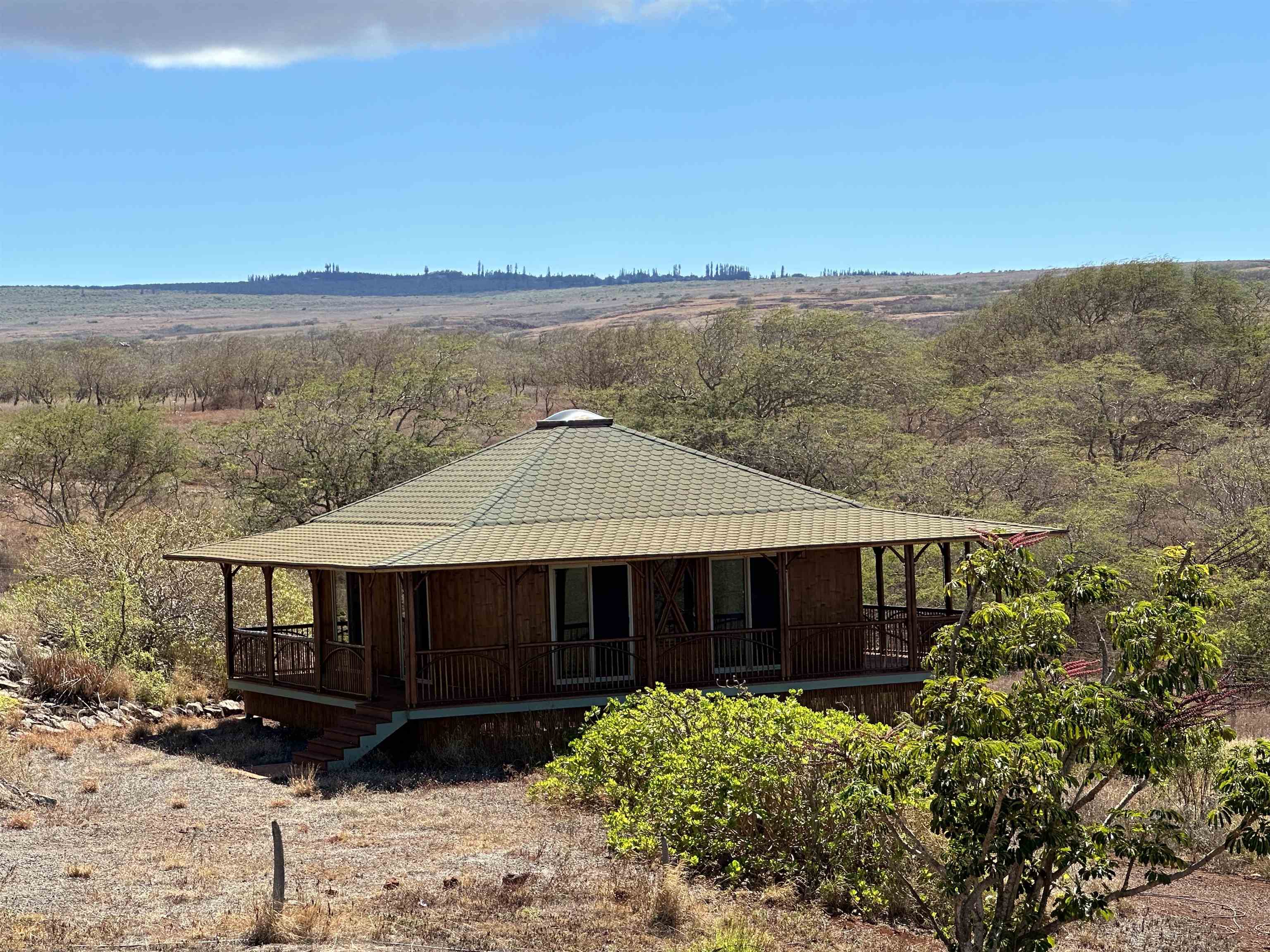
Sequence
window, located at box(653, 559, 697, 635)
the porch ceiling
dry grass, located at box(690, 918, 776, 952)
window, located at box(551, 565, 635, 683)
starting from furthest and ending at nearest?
window, located at box(653, 559, 697, 635) → window, located at box(551, 565, 635, 683) → the porch ceiling → dry grass, located at box(690, 918, 776, 952)

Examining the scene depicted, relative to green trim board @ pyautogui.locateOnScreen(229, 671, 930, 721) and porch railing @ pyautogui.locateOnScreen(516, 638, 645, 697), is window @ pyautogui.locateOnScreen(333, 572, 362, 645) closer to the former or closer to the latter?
green trim board @ pyautogui.locateOnScreen(229, 671, 930, 721)

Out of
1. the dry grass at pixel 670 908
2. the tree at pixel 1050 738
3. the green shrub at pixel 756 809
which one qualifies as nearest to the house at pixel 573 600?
the green shrub at pixel 756 809

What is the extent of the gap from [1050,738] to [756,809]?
4.78m

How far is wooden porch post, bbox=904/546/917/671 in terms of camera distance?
64.4 ft

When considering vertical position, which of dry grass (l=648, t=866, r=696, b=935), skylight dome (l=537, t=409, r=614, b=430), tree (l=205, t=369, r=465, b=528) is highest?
skylight dome (l=537, t=409, r=614, b=430)

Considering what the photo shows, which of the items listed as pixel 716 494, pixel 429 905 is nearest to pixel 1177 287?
pixel 716 494

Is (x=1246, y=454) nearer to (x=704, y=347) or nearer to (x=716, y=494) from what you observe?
(x=716, y=494)

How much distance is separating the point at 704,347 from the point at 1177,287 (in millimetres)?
19675

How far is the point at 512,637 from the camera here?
1853 cm

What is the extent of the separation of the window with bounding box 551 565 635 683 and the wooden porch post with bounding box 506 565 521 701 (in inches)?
34.0

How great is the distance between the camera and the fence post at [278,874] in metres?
11.0

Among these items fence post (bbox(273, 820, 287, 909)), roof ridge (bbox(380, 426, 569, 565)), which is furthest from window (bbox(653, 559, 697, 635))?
fence post (bbox(273, 820, 287, 909))

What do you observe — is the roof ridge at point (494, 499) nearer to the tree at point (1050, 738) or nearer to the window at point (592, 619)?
the window at point (592, 619)

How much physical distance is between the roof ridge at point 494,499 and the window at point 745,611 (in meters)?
3.49
